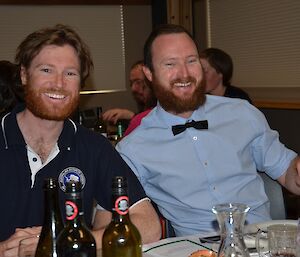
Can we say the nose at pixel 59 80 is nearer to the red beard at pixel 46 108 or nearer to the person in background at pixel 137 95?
the red beard at pixel 46 108

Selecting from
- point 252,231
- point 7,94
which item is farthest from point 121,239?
point 7,94

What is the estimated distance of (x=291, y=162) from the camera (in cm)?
251

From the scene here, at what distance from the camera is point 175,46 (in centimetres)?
254

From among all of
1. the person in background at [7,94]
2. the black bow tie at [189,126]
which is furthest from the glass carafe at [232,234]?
the person in background at [7,94]

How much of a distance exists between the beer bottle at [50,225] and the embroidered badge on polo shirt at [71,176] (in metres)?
0.53

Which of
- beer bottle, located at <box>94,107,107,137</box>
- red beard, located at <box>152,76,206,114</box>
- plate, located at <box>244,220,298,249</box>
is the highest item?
red beard, located at <box>152,76,206,114</box>

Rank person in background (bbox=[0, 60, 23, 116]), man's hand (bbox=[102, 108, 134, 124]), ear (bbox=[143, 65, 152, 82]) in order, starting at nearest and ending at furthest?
ear (bbox=[143, 65, 152, 82]), person in background (bbox=[0, 60, 23, 116]), man's hand (bbox=[102, 108, 134, 124])

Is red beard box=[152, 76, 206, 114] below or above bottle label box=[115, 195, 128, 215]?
above

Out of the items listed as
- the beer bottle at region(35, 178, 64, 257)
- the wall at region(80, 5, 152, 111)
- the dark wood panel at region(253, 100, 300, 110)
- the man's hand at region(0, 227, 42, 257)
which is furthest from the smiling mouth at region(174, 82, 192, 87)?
the wall at region(80, 5, 152, 111)

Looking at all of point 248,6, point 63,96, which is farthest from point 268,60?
point 63,96

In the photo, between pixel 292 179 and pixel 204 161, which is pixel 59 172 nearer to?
pixel 204 161

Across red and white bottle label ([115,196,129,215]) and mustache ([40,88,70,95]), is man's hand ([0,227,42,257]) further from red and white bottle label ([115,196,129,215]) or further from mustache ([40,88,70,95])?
mustache ([40,88,70,95])

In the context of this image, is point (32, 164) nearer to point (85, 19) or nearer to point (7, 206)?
point (7, 206)

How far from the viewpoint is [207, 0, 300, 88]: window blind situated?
208 inches
